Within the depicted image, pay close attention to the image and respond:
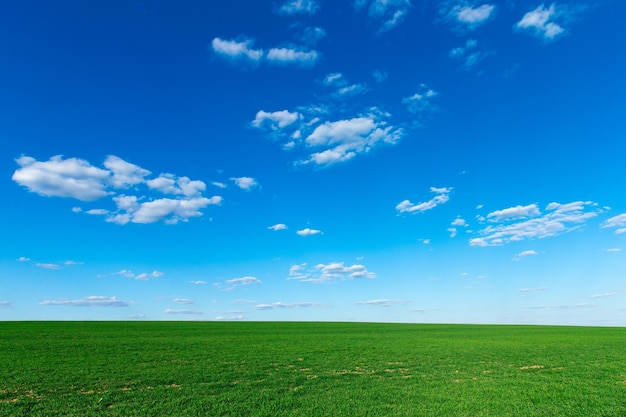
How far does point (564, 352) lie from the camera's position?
31.2 metres

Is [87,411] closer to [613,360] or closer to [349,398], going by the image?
[349,398]

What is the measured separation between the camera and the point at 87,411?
43.5 feet

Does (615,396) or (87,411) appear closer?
(87,411)

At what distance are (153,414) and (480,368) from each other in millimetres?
17617

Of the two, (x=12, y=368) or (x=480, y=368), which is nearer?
(x=12, y=368)

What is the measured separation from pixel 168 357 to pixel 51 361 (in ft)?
20.8

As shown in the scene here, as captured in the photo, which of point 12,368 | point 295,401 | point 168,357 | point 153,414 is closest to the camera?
point 153,414

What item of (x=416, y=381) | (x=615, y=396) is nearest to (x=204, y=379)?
(x=416, y=381)

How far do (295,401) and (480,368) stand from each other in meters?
13.0

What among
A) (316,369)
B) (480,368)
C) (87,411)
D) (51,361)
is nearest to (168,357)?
(51,361)

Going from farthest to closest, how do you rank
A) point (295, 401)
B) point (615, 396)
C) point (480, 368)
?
1. point (480, 368)
2. point (615, 396)
3. point (295, 401)

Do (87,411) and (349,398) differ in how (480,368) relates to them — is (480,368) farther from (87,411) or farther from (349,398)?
(87,411)

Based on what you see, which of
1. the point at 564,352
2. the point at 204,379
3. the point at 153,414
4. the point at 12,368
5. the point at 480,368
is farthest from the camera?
the point at 564,352

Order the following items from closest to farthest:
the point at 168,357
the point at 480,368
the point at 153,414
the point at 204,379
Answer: the point at 153,414 < the point at 204,379 < the point at 480,368 < the point at 168,357
